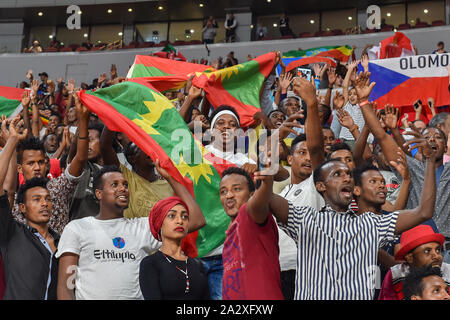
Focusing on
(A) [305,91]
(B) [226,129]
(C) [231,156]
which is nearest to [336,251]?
(A) [305,91]

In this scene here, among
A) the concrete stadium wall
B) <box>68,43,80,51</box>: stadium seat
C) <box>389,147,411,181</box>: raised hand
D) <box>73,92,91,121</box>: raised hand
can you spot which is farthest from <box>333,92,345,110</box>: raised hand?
<box>68,43,80,51</box>: stadium seat

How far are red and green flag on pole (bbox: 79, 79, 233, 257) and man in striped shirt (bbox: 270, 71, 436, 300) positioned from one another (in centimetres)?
84

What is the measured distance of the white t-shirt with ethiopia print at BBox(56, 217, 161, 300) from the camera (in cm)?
345

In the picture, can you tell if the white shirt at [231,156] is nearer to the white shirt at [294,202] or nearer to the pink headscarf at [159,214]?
the white shirt at [294,202]

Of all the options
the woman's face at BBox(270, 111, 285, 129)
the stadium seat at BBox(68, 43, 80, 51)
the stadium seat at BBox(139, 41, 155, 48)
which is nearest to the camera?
the woman's face at BBox(270, 111, 285, 129)

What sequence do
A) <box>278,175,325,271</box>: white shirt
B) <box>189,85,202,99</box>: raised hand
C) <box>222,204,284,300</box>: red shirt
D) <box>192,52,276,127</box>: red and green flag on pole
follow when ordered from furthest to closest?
<box>192,52,276,127</box>: red and green flag on pole → <box>189,85,202,99</box>: raised hand → <box>278,175,325,271</box>: white shirt → <box>222,204,284,300</box>: red shirt

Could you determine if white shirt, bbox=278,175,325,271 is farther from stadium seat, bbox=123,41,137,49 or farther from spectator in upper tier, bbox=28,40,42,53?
spectator in upper tier, bbox=28,40,42,53

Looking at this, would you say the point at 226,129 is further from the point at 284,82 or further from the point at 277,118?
the point at 284,82

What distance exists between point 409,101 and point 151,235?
5466 mm

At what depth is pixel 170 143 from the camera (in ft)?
15.1

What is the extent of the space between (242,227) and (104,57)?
14393mm

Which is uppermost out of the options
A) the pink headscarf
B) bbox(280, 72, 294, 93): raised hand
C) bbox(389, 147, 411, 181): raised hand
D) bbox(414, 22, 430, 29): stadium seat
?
bbox(414, 22, 430, 29): stadium seat
